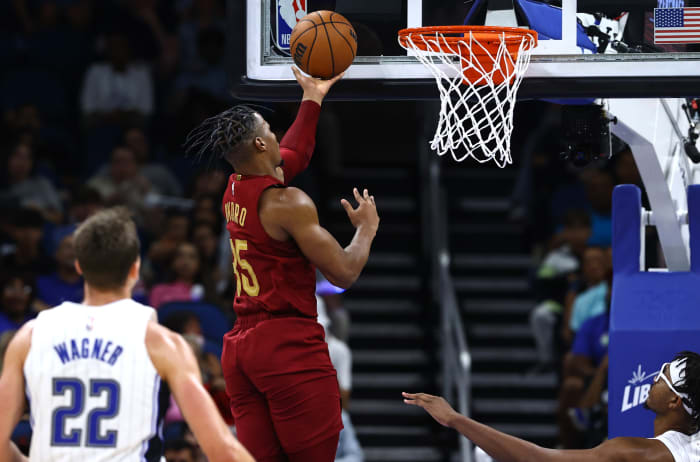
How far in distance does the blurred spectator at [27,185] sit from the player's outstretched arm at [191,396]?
5.98 meters

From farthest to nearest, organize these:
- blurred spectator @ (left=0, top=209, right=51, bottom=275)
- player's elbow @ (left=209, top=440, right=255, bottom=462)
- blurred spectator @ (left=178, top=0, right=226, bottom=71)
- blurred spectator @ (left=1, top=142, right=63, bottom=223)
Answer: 1. blurred spectator @ (left=178, top=0, right=226, bottom=71)
2. blurred spectator @ (left=1, top=142, right=63, bottom=223)
3. blurred spectator @ (left=0, top=209, right=51, bottom=275)
4. player's elbow @ (left=209, top=440, right=255, bottom=462)

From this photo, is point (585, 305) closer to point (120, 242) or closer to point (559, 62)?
point (559, 62)

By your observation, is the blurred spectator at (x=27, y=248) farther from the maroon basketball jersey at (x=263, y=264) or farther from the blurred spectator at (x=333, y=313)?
the maroon basketball jersey at (x=263, y=264)

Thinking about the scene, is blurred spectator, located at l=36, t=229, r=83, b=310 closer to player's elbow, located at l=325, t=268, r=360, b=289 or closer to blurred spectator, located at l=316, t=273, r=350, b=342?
blurred spectator, located at l=316, t=273, r=350, b=342

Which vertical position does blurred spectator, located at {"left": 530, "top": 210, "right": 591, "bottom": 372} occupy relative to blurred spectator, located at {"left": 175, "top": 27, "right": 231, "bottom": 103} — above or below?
below

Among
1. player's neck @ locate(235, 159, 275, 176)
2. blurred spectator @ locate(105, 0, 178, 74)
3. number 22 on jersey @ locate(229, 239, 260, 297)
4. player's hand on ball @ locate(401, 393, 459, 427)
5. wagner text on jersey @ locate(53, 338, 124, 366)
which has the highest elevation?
blurred spectator @ locate(105, 0, 178, 74)

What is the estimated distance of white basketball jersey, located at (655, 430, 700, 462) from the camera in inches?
162

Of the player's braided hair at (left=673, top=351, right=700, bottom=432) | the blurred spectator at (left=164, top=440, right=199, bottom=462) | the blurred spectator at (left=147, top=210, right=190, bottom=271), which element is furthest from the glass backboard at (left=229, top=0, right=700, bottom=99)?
the blurred spectator at (left=147, top=210, right=190, bottom=271)

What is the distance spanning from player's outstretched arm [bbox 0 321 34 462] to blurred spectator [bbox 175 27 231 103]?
714cm

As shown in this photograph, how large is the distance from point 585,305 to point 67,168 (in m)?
4.94

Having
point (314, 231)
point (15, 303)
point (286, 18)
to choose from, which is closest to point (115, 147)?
point (15, 303)

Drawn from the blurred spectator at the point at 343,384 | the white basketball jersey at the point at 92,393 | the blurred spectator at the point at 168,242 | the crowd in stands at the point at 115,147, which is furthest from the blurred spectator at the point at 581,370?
the white basketball jersey at the point at 92,393

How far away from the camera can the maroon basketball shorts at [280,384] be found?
4.19 metres

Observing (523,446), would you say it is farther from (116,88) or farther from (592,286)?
(116,88)
